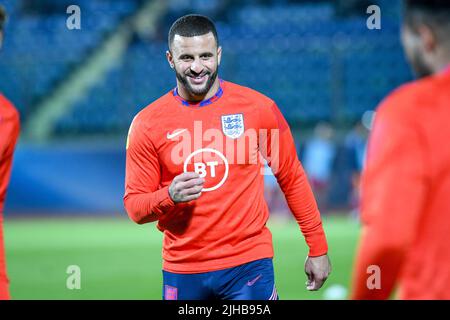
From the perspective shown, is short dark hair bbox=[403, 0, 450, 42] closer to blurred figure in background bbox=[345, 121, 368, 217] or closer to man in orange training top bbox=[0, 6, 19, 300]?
man in orange training top bbox=[0, 6, 19, 300]

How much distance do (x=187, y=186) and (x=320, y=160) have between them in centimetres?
1456

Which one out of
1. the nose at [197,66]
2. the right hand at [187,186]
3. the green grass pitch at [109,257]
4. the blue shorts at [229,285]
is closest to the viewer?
the right hand at [187,186]

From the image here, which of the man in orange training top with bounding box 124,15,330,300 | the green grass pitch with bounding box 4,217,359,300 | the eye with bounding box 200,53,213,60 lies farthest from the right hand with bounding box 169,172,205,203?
the green grass pitch with bounding box 4,217,359,300

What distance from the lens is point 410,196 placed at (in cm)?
252

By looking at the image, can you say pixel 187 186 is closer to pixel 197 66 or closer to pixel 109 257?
pixel 197 66

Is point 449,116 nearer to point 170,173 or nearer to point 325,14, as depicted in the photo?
point 170,173

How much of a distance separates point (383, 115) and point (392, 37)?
19.5 metres

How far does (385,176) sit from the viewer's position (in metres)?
2.56

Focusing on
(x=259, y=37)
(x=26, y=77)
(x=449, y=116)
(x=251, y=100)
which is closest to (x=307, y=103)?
(x=259, y=37)

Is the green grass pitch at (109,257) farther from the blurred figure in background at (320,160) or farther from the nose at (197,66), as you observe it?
the nose at (197,66)

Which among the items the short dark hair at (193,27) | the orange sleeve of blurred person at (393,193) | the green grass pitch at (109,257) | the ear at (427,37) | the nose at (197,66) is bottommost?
the green grass pitch at (109,257)

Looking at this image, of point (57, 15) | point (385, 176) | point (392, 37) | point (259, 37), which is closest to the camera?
point (385, 176)

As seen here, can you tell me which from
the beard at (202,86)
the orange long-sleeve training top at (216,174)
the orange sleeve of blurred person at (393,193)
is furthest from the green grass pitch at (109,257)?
the orange sleeve of blurred person at (393,193)

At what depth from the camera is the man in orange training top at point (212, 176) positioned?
15.8 feet
